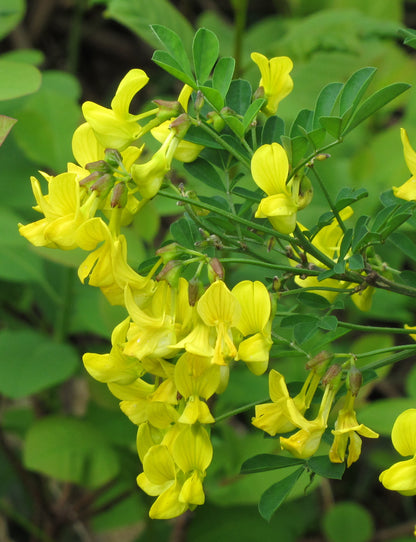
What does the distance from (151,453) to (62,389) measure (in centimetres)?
137

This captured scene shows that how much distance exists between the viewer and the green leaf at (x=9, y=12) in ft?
4.17

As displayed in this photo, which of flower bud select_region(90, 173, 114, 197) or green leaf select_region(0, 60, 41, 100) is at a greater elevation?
flower bud select_region(90, 173, 114, 197)

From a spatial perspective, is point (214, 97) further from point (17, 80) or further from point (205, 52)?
point (17, 80)

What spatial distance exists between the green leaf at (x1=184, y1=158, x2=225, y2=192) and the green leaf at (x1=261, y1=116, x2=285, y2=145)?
0.05 meters

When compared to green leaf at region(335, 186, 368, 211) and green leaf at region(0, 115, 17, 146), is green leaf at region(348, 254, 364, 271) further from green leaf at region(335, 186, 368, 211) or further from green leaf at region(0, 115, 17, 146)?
green leaf at region(0, 115, 17, 146)

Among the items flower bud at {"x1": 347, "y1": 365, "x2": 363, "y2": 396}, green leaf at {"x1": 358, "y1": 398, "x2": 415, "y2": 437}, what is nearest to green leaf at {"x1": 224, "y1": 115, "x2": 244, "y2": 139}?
flower bud at {"x1": 347, "y1": 365, "x2": 363, "y2": 396}

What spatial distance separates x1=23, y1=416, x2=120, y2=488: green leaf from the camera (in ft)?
3.79

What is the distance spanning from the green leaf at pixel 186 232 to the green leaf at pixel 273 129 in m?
0.10

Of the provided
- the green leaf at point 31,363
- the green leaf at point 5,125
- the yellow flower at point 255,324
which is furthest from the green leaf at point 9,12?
the yellow flower at point 255,324

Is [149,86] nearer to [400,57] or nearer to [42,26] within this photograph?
[42,26]

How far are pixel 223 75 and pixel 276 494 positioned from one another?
1.20 ft

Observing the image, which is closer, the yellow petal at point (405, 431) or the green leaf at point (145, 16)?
the yellow petal at point (405, 431)

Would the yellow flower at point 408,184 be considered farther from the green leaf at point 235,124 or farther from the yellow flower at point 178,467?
the yellow flower at point 178,467

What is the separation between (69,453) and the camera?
1185 millimetres
